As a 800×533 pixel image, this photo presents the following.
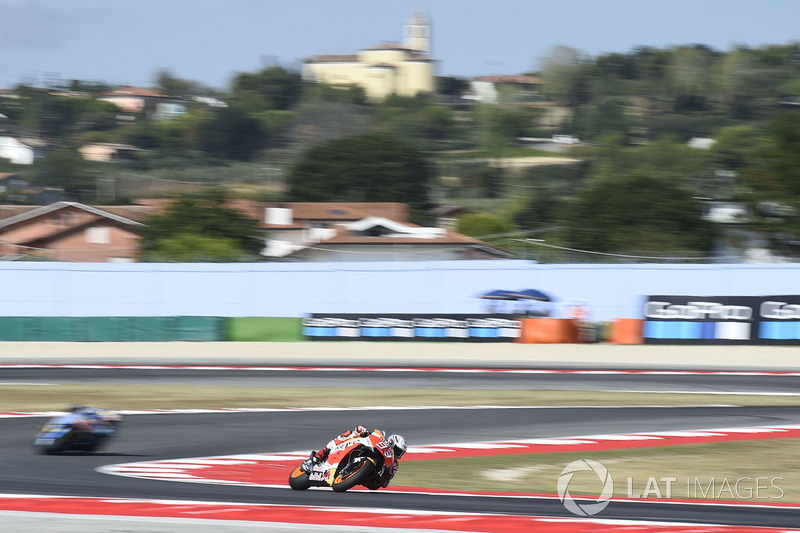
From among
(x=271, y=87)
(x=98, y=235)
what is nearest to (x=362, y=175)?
(x=98, y=235)

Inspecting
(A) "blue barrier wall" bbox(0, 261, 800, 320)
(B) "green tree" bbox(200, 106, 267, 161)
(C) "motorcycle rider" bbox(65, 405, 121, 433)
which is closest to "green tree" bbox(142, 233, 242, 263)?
(A) "blue barrier wall" bbox(0, 261, 800, 320)

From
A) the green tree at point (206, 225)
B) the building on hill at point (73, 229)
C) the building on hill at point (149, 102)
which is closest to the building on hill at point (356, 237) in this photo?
the green tree at point (206, 225)

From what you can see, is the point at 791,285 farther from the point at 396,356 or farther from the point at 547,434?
the point at 547,434

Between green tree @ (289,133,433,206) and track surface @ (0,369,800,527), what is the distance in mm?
72117

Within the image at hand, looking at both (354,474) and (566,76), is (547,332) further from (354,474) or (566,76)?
(566,76)

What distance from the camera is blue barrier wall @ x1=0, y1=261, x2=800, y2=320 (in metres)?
34.2

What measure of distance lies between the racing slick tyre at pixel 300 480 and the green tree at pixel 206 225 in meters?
47.1

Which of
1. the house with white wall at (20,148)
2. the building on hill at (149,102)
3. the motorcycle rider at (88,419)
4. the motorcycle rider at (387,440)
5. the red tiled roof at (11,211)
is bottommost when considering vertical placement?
the motorcycle rider at (88,419)

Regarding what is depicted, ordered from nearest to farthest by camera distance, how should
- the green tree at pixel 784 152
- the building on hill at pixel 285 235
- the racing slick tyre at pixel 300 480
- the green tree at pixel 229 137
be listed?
the racing slick tyre at pixel 300 480 → the green tree at pixel 784 152 → the building on hill at pixel 285 235 → the green tree at pixel 229 137

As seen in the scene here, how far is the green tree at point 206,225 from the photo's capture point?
5753 cm

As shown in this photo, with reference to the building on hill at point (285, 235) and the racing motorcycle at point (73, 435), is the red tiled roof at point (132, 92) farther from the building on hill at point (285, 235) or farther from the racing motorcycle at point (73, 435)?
the racing motorcycle at point (73, 435)

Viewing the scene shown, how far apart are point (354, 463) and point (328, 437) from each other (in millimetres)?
4512

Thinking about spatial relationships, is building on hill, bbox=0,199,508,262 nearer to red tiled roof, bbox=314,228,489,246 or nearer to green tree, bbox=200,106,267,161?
red tiled roof, bbox=314,228,489,246

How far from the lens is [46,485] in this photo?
31.4 feet
